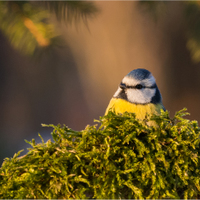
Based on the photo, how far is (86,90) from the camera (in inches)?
110

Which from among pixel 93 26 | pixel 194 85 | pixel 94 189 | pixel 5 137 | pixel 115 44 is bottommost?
pixel 94 189

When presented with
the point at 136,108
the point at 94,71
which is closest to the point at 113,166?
the point at 136,108

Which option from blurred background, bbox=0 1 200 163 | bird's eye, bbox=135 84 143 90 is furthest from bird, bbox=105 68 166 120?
blurred background, bbox=0 1 200 163

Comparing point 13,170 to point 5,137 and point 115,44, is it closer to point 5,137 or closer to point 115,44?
point 115,44

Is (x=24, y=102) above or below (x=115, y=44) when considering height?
below

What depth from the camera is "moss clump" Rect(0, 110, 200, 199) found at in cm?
47

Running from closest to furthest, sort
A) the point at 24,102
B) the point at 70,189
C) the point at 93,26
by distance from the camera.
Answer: the point at 70,189, the point at 93,26, the point at 24,102

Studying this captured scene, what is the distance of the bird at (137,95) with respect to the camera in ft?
3.84

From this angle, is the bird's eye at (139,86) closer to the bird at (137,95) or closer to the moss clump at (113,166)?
the bird at (137,95)

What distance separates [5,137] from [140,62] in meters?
1.70

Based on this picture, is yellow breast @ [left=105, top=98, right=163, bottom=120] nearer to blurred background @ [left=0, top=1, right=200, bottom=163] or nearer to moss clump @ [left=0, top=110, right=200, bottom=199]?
moss clump @ [left=0, top=110, right=200, bottom=199]

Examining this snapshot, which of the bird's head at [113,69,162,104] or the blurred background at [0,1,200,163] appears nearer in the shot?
the bird's head at [113,69,162,104]

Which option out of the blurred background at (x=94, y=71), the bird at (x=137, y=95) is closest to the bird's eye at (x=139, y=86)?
the bird at (x=137, y=95)

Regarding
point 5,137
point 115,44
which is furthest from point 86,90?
point 5,137
